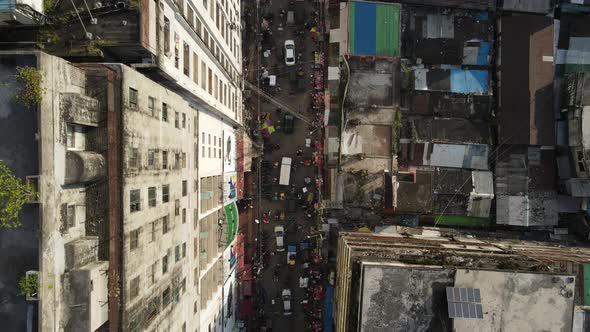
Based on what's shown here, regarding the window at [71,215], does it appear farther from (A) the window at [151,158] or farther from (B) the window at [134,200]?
(A) the window at [151,158]

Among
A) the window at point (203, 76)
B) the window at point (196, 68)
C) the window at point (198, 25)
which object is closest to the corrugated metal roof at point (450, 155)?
the window at point (203, 76)

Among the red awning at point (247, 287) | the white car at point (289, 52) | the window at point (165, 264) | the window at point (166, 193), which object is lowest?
the red awning at point (247, 287)

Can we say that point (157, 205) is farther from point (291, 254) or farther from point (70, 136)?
point (291, 254)

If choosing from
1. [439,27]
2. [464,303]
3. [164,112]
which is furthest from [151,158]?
[439,27]

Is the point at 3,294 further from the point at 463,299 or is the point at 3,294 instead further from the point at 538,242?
the point at 538,242

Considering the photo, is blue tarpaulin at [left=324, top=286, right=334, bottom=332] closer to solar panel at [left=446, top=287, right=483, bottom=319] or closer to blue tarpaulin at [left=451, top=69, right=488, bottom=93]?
solar panel at [left=446, top=287, right=483, bottom=319]

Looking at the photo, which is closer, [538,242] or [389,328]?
[389,328]

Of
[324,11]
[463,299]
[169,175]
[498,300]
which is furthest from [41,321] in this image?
[324,11]
